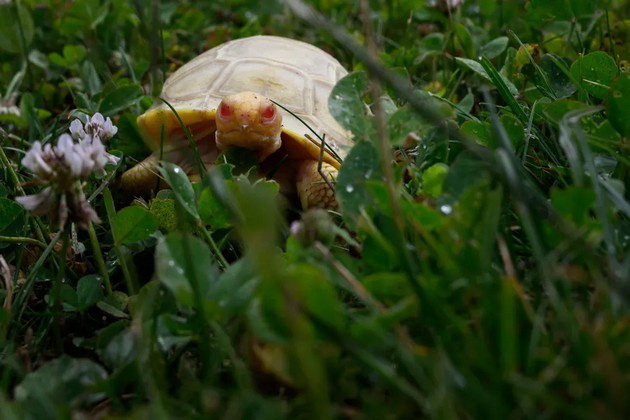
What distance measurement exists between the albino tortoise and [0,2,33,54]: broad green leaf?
57cm

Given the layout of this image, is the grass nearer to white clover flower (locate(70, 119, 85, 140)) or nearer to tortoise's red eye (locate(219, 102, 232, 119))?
white clover flower (locate(70, 119, 85, 140))

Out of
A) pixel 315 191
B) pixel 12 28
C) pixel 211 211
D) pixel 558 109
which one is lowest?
pixel 315 191

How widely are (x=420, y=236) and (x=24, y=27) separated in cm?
184

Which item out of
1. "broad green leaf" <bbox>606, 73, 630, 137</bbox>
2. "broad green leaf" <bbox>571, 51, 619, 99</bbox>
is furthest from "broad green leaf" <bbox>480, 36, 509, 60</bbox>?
"broad green leaf" <bbox>606, 73, 630, 137</bbox>

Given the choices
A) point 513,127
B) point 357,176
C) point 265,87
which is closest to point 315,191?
point 265,87

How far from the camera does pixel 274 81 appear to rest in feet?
6.65

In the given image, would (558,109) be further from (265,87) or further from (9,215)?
(9,215)

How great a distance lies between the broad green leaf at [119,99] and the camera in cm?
198

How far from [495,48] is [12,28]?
4.87ft

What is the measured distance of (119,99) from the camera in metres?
1.99

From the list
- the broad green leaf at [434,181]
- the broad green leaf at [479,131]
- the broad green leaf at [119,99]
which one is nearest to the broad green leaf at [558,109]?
the broad green leaf at [479,131]

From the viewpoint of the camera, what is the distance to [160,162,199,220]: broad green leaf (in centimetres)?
124

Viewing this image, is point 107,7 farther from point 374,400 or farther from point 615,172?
point 374,400

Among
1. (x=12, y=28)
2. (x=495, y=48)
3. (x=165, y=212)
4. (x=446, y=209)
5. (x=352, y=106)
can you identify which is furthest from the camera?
(x=12, y=28)
